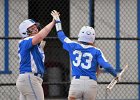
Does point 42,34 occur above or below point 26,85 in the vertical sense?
above

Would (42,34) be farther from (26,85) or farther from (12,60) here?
(12,60)

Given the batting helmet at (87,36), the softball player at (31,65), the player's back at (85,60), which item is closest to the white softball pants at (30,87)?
the softball player at (31,65)

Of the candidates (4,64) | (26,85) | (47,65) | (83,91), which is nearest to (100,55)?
(83,91)

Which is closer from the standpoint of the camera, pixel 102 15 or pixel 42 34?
pixel 42 34

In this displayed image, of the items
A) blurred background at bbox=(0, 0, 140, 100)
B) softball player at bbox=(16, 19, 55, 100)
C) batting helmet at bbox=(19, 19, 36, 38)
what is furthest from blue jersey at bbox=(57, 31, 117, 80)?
blurred background at bbox=(0, 0, 140, 100)

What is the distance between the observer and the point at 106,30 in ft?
41.6

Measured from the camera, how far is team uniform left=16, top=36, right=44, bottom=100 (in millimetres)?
8023

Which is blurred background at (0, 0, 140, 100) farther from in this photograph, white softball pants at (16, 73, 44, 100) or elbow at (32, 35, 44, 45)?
elbow at (32, 35, 44, 45)

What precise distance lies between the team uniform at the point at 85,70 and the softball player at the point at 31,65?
1.34 ft

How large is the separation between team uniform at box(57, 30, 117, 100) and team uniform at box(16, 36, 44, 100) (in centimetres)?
41

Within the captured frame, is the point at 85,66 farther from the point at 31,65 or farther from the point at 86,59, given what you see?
the point at 31,65

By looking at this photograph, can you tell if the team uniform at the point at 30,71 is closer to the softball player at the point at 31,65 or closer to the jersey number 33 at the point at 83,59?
the softball player at the point at 31,65

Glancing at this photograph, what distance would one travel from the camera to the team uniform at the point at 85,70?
315 inches

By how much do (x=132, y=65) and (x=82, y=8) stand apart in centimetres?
143
